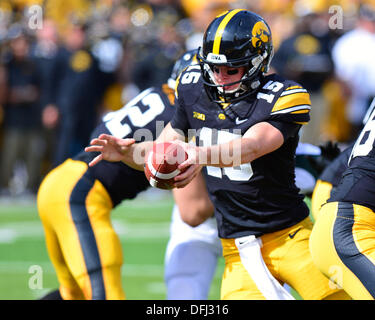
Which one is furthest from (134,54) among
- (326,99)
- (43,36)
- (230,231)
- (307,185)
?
(230,231)

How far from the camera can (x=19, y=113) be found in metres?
9.99

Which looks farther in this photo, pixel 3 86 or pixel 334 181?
pixel 3 86

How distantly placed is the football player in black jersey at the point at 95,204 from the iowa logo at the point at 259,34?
0.73m

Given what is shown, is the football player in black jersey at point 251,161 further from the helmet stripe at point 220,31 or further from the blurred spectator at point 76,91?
the blurred spectator at point 76,91

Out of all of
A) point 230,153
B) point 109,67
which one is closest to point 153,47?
point 109,67

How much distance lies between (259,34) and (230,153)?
27.3 inches

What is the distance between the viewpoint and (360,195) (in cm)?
305

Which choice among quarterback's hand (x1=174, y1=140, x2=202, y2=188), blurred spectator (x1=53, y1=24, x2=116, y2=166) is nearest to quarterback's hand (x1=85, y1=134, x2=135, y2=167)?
quarterback's hand (x1=174, y1=140, x2=202, y2=188)

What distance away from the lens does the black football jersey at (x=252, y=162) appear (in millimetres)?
3236

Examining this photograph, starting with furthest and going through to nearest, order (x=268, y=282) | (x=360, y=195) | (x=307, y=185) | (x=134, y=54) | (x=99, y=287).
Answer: (x=134, y=54) → (x=307, y=185) → (x=99, y=287) → (x=268, y=282) → (x=360, y=195)

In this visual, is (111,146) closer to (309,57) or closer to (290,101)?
(290,101)

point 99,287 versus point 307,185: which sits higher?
point 307,185

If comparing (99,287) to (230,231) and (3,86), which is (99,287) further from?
(3,86)

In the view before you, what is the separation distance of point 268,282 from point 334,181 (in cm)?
78
